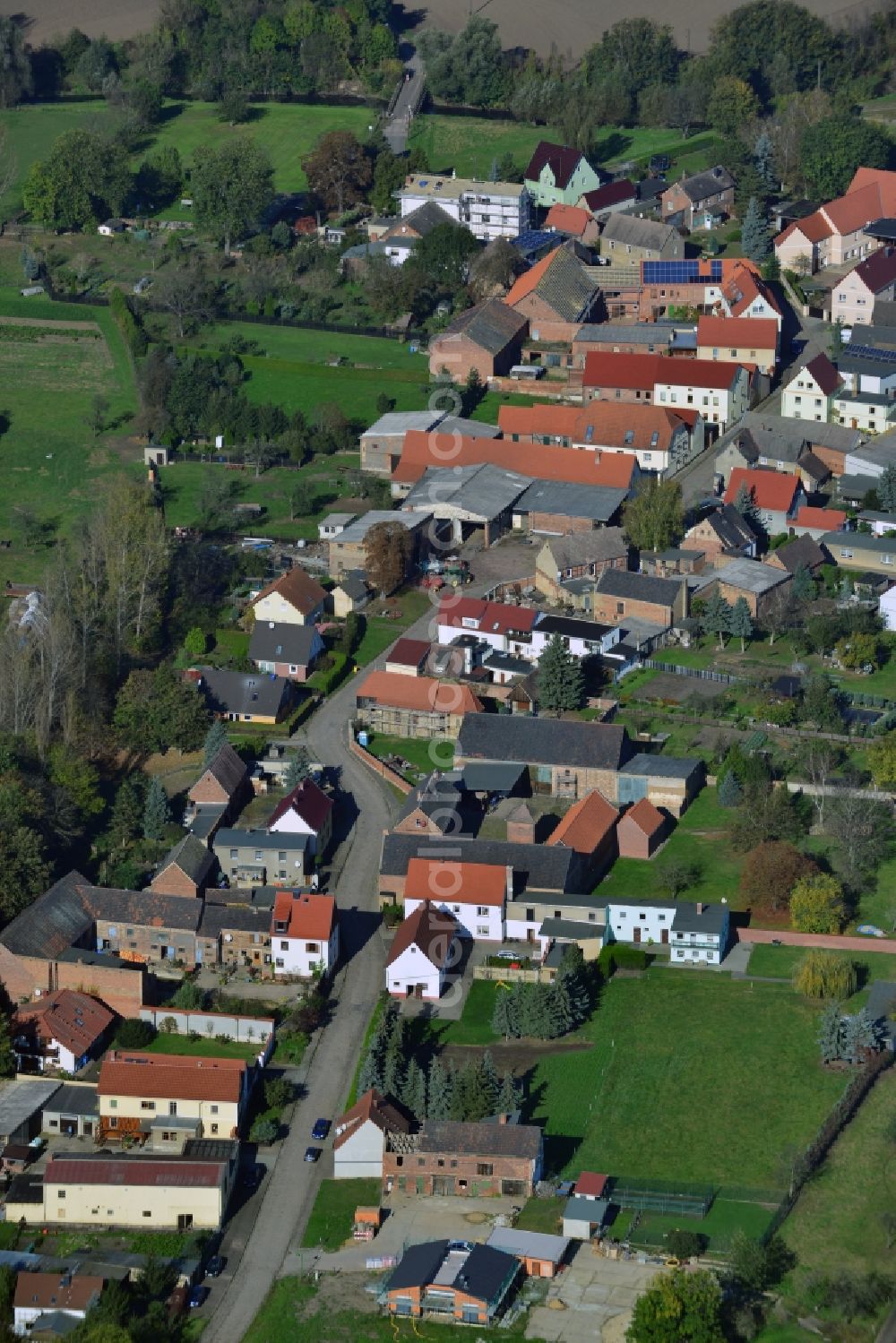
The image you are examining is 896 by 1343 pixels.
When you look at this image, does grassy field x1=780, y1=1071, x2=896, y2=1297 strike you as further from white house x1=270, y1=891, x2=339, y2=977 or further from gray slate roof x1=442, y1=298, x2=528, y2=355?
gray slate roof x1=442, y1=298, x2=528, y2=355

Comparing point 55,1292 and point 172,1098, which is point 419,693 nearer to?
point 172,1098

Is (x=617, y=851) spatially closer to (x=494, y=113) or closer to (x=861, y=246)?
(x=861, y=246)

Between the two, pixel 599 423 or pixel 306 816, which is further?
pixel 599 423

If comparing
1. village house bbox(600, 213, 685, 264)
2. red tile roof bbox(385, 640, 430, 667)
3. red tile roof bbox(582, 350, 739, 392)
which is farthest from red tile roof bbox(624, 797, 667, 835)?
village house bbox(600, 213, 685, 264)

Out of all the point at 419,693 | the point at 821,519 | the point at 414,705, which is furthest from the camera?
the point at 821,519

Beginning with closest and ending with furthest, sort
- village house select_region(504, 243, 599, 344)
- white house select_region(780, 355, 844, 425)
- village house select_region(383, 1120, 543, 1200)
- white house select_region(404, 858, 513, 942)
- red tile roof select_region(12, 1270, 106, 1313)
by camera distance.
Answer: red tile roof select_region(12, 1270, 106, 1313)
village house select_region(383, 1120, 543, 1200)
white house select_region(404, 858, 513, 942)
white house select_region(780, 355, 844, 425)
village house select_region(504, 243, 599, 344)

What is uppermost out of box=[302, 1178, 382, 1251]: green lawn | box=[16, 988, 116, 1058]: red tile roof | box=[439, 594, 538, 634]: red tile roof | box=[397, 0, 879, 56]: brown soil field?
box=[397, 0, 879, 56]: brown soil field

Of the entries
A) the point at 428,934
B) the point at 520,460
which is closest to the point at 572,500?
the point at 520,460

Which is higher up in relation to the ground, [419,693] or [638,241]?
[638,241]
